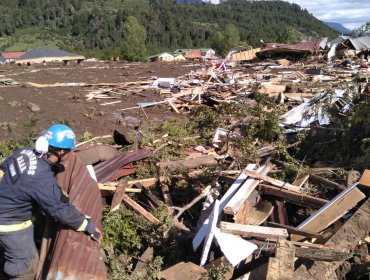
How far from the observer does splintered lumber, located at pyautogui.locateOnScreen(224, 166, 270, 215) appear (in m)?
4.49

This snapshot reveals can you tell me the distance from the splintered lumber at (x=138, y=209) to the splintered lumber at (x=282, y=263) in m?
1.87

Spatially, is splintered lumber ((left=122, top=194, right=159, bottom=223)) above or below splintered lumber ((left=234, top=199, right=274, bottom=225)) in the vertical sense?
below

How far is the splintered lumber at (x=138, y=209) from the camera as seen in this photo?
5.28 m

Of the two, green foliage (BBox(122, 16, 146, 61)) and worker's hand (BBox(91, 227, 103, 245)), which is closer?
worker's hand (BBox(91, 227, 103, 245))

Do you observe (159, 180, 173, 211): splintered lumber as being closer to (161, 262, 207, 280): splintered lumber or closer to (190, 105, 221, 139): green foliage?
(161, 262, 207, 280): splintered lumber

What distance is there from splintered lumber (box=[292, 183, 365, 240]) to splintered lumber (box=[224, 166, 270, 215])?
27.5 inches

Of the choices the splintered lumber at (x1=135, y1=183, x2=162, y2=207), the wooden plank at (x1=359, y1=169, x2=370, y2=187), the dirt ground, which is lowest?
the dirt ground

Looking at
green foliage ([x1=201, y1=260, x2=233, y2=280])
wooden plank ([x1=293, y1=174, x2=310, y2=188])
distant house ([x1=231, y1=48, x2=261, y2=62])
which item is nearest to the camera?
green foliage ([x1=201, y1=260, x2=233, y2=280])

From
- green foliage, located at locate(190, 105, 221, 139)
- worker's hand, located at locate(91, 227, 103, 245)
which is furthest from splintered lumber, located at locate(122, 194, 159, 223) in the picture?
green foliage, located at locate(190, 105, 221, 139)

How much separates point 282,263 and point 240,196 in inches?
51.1

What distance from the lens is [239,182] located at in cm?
522

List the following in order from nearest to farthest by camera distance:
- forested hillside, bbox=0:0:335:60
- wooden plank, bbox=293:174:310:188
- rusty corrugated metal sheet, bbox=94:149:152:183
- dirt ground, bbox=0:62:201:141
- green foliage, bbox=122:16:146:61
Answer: wooden plank, bbox=293:174:310:188, rusty corrugated metal sheet, bbox=94:149:152:183, dirt ground, bbox=0:62:201:141, green foliage, bbox=122:16:146:61, forested hillside, bbox=0:0:335:60

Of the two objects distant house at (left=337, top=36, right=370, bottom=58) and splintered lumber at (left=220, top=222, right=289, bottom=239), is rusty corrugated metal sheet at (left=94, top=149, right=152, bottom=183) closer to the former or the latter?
splintered lumber at (left=220, top=222, right=289, bottom=239)

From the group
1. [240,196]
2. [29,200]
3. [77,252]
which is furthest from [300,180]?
[29,200]
